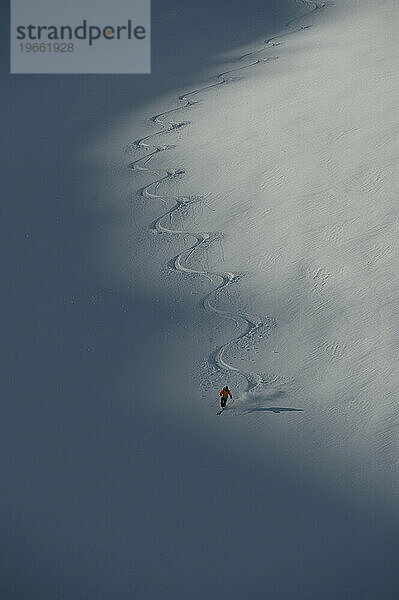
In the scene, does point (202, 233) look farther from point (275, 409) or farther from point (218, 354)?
point (275, 409)

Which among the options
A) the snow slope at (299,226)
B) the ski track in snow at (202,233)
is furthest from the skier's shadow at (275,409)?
the ski track in snow at (202,233)

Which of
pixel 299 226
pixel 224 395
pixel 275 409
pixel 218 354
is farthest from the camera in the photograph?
pixel 299 226

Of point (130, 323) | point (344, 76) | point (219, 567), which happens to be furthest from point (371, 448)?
point (344, 76)

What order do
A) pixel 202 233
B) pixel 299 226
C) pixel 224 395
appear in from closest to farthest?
pixel 224 395 → pixel 299 226 → pixel 202 233

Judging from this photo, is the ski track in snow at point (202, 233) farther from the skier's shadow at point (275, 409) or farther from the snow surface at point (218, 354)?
the skier's shadow at point (275, 409)

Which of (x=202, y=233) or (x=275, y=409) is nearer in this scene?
(x=275, y=409)

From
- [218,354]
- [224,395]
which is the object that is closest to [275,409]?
[224,395]
